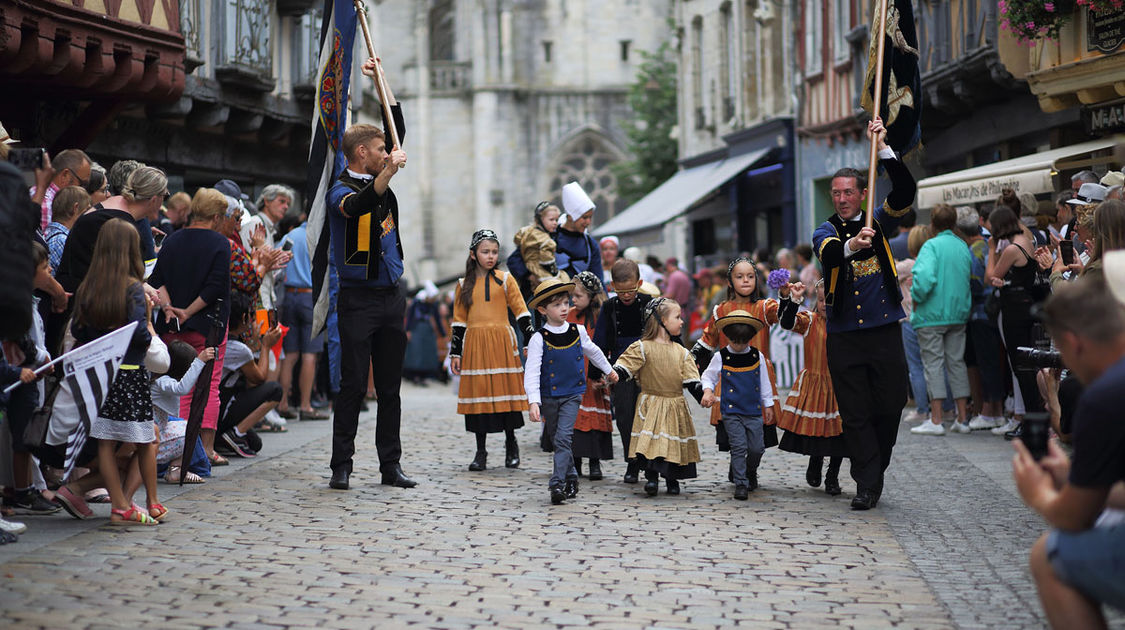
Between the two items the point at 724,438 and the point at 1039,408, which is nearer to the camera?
the point at 724,438

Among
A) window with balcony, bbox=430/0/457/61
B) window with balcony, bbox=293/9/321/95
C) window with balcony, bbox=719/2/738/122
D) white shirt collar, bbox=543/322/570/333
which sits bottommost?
white shirt collar, bbox=543/322/570/333

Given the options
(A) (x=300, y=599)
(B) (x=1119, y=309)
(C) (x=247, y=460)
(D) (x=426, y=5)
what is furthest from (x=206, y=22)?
(D) (x=426, y=5)

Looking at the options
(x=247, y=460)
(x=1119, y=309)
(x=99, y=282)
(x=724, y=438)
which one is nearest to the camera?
(x=1119, y=309)

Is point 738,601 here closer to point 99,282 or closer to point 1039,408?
point 99,282

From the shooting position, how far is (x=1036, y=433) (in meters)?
4.21

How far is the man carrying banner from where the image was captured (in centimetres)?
898

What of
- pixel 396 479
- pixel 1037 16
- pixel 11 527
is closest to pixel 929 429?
pixel 1037 16

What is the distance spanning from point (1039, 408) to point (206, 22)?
1201cm

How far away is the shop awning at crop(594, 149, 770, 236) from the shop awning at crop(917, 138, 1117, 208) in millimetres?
12545

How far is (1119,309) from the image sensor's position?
4168 mm

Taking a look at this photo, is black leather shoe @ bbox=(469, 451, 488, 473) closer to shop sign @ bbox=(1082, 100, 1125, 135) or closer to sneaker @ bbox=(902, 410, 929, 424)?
sneaker @ bbox=(902, 410, 929, 424)

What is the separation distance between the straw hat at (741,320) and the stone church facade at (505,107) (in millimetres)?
43825

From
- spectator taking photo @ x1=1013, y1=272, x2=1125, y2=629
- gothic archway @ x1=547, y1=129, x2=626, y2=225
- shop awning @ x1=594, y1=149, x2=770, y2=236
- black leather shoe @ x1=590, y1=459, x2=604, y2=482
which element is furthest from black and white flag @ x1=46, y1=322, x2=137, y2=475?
gothic archway @ x1=547, y1=129, x2=626, y2=225

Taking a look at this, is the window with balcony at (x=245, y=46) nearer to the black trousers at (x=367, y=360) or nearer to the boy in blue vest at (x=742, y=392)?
the black trousers at (x=367, y=360)
